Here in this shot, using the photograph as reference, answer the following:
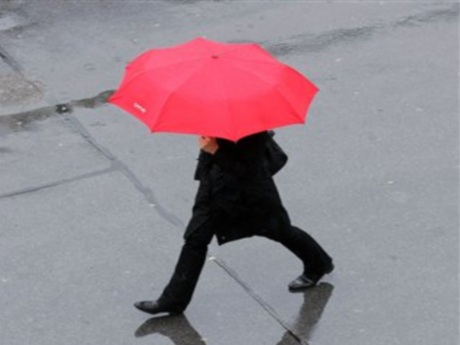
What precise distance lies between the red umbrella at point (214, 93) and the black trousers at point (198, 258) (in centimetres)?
80

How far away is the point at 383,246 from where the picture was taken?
6578mm

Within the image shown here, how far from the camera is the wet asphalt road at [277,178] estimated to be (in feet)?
19.5

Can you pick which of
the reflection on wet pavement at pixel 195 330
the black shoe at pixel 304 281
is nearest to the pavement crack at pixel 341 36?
the black shoe at pixel 304 281

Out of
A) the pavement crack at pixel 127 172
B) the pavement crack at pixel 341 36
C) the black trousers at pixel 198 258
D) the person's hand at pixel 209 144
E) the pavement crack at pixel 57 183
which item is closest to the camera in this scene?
the person's hand at pixel 209 144

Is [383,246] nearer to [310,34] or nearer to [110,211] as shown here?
[110,211]

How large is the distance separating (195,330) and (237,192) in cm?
87

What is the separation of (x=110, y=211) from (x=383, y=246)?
70.7 inches

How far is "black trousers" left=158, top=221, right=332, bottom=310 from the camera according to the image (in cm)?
564

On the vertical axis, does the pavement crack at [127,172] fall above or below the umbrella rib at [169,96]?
below

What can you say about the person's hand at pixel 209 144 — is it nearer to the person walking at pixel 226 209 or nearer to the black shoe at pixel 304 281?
the person walking at pixel 226 209

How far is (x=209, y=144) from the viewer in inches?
210

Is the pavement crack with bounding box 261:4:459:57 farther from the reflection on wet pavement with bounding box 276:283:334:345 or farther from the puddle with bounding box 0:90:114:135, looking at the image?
the reflection on wet pavement with bounding box 276:283:334:345

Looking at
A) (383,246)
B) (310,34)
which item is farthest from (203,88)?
(310,34)

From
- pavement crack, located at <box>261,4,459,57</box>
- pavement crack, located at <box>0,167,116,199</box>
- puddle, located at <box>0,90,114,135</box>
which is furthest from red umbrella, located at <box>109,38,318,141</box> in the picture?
pavement crack, located at <box>261,4,459,57</box>
